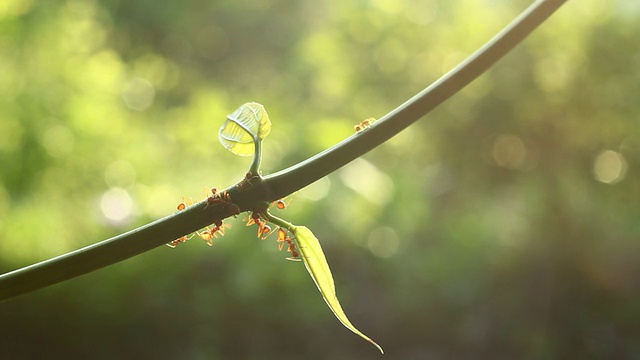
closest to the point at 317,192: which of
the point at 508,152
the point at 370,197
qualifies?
the point at 370,197

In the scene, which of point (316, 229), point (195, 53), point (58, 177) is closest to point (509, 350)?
point (316, 229)

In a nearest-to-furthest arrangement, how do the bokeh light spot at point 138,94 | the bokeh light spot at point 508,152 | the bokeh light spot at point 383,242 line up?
1. the bokeh light spot at point 383,242
2. the bokeh light spot at point 508,152
3. the bokeh light spot at point 138,94

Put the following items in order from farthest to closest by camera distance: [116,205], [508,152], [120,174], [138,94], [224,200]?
1. [138,94]
2. [508,152]
3. [120,174]
4. [116,205]
5. [224,200]

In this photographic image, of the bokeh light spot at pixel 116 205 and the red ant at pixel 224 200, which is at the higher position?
the bokeh light spot at pixel 116 205

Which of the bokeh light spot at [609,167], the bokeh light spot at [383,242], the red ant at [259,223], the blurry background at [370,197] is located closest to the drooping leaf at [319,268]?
the red ant at [259,223]

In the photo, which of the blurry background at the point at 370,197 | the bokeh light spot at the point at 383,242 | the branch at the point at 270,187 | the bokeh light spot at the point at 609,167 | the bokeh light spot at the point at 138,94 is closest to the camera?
the branch at the point at 270,187

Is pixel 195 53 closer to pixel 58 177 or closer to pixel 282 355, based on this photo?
pixel 58 177

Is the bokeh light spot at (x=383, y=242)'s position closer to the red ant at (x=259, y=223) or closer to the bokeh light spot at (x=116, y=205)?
the bokeh light spot at (x=116, y=205)

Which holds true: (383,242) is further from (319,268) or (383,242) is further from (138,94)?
(319,268)
